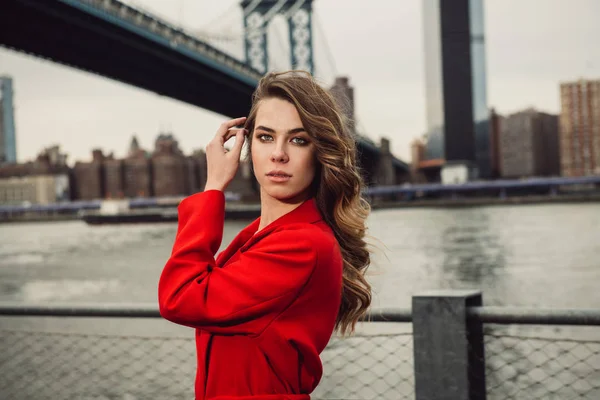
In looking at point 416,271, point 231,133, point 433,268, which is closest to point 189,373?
point 231,133

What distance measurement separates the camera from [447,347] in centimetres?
221

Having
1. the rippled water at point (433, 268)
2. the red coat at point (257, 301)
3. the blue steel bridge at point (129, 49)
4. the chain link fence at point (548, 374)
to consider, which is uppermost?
the blue steel bridge at point (129, 49)

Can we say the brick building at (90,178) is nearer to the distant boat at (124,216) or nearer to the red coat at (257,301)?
the distant boat at (124,216)

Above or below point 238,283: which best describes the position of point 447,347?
below

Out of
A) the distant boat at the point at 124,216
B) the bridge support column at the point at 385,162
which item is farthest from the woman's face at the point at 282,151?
the distant boat at the point at 124,216

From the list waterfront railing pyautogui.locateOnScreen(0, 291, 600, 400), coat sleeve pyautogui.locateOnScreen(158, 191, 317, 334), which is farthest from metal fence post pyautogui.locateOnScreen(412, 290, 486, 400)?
coat sleeve pyautogui.locateOnScreen(158, 191, 317, 334)

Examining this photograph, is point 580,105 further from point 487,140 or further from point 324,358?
point 324,358

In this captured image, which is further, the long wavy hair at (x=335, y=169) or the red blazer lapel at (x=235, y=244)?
the red blazer lapel at (x=235, y=244)

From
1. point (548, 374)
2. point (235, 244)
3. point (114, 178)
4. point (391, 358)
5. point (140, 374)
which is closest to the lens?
point (235, 244)

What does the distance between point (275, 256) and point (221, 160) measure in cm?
24

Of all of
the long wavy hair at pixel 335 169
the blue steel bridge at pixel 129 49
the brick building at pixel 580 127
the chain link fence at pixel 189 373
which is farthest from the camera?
the brick building at pixel 580 127

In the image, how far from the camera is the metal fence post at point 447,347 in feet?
7.18

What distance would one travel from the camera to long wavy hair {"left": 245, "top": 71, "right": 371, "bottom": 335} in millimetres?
→ 1307

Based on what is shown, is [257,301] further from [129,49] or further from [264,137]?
[129,49]
